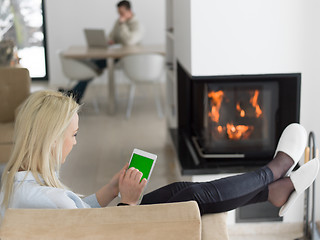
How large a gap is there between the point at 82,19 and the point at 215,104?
18.2ft

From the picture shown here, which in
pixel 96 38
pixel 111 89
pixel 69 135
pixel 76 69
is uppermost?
pixel 69 135

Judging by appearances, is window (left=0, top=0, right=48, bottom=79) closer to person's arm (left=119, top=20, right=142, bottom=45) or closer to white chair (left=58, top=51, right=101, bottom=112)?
person's arm (left=119, top=20, right=142, bottom=45)

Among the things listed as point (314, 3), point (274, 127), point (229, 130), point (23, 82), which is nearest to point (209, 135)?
point (229, 130)

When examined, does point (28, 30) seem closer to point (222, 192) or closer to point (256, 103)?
point (256, 103)

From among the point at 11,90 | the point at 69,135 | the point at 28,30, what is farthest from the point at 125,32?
the point at 69,135

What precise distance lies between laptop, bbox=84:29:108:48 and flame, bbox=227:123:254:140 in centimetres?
379

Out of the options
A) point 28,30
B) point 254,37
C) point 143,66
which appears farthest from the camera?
point 28,30

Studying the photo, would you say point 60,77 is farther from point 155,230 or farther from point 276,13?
point 155,230

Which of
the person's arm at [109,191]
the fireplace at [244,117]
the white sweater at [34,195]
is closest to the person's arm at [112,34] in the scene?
the fireplace at [244,117]

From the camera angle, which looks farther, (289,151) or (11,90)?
(11,90)

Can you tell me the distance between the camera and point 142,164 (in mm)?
2227

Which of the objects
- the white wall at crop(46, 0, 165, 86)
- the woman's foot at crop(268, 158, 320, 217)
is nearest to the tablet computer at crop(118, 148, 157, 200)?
the woman's foot at crop(268, 158, 320, 217)

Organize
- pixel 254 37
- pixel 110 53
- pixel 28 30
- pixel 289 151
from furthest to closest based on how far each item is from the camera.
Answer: pixel 28 30
pixel 110 53
pixel 254 37
pixel 289 151

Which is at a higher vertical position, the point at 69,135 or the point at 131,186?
the point at 69,135
